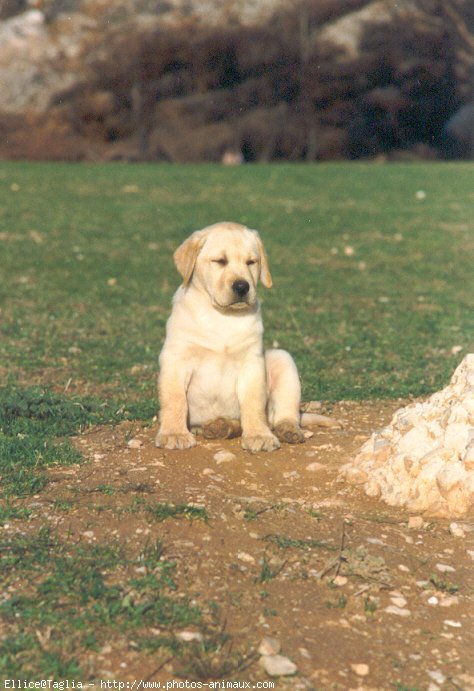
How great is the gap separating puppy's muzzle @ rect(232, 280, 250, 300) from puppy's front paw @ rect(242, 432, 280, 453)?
741 mm

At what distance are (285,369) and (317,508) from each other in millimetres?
1352

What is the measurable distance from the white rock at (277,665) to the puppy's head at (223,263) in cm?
233

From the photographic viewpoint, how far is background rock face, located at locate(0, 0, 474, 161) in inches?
1329

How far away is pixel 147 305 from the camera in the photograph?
10117mm

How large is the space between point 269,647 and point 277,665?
85 millimetres

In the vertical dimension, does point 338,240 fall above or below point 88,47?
below

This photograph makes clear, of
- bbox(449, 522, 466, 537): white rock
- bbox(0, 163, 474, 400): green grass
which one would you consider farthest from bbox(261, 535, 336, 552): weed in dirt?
bbox(0, 163, 474, 400): green grass

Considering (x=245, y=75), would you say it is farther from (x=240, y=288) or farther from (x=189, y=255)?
(x=240, y=288)

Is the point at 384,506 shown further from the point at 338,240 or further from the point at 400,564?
the point at 338,240

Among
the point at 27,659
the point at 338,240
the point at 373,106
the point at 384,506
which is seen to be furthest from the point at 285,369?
the point at 373,106

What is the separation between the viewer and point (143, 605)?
3193 millimetres

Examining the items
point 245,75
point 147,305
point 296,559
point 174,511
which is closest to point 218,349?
point 174,511

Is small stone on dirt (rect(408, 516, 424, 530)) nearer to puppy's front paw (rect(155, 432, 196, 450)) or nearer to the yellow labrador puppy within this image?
the yellow labrador puppy

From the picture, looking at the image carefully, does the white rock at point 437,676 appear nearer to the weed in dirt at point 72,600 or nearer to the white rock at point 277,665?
the white rock at point 277,665
